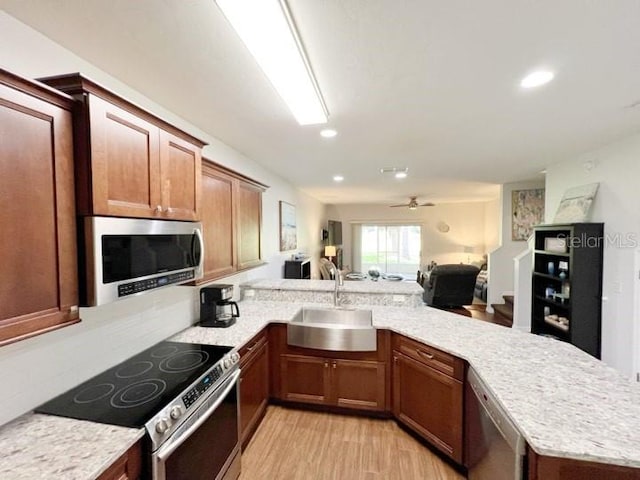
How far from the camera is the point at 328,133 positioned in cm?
288

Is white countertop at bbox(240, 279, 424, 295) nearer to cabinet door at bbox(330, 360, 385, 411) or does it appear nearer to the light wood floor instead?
cabinet door at bbox(330, 360, 385, 411)

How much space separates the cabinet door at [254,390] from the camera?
85.6 inches

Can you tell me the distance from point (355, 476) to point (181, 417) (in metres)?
1.34

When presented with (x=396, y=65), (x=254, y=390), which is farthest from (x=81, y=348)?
(x=396, y=65)

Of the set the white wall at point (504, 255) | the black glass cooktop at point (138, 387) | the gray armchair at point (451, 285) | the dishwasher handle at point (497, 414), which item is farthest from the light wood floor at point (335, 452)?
the white wall at point (504, 255)

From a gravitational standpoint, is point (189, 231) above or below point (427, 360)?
above

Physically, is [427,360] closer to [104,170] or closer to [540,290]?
[104,170]

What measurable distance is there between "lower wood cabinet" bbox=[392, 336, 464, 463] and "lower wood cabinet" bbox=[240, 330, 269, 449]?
1.11 meters

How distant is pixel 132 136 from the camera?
1.45 m

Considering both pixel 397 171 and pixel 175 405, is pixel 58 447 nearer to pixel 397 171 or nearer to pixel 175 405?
pixel 175 405

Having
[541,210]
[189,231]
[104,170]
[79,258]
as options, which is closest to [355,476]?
[189,231]

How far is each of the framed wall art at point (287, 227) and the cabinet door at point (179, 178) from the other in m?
3.03

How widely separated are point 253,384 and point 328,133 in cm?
233

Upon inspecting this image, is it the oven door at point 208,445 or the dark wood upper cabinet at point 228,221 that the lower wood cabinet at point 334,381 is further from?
the dark wood upper cabinet at point 228,221
